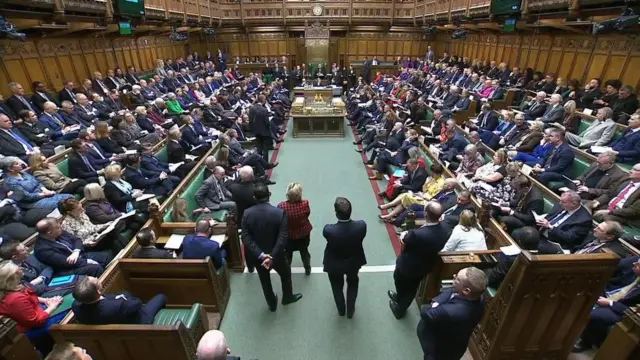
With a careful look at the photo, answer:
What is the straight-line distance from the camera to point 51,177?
14.7 ft

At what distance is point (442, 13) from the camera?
14.4 meters

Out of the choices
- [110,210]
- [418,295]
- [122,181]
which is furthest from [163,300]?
[418,295]

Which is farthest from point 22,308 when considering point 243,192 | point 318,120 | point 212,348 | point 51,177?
point 318,120

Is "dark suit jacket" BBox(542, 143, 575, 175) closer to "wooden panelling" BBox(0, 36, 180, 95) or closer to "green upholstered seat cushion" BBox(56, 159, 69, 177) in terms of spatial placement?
"green upholstered seat cushion" BBox(56, 159, 69, 177)

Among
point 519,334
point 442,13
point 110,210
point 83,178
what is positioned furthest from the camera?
point 442,13

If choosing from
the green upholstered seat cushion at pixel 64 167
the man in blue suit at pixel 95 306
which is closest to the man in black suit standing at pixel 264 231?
the man in blue suit at pixel 95 306

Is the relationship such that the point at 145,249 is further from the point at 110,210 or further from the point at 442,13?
the point at 442,13

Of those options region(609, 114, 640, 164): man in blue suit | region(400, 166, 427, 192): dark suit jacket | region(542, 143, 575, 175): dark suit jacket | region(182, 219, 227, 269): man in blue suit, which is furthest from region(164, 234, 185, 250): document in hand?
region(609, 114, 640, 164): man in blue suit

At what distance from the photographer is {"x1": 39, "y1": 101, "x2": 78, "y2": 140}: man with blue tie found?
241 inches

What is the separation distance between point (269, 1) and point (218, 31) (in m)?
3.37

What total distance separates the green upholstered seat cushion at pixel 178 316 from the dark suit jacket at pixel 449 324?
5.92 ft

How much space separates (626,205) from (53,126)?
29.4ft

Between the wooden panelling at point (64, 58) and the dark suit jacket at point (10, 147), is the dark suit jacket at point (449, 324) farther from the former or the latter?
the wooden panelling at point (64, 58)

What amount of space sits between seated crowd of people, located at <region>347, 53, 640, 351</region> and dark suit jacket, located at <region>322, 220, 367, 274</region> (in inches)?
16.2
